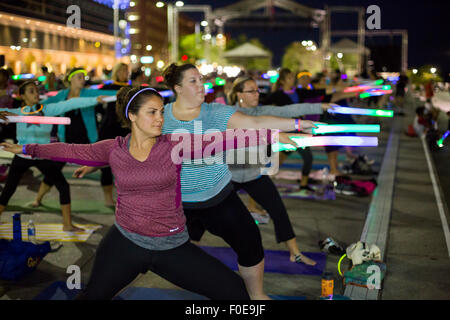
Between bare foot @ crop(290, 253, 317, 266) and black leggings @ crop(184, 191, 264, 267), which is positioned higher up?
black leggings @ crop(184, 191, 264, 267)

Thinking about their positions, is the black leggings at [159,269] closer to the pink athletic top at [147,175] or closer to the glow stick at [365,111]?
the pink athletic top at [147,175]

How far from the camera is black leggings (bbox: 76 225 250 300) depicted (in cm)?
327

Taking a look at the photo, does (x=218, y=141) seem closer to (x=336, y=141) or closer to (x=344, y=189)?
(x=336, y=141)

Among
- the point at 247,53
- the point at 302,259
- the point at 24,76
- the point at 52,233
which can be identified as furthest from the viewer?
the point at 247,53

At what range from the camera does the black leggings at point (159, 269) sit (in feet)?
10.7

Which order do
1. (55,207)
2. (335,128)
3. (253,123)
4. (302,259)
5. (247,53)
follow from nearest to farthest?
(335,128), (253,123), (302,259), (55,207), (247,53)

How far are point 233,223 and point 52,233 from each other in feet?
12.0

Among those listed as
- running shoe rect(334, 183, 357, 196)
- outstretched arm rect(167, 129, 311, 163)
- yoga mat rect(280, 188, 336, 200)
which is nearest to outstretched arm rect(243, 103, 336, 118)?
outstretched arm rect(167, 129, 311, 163)

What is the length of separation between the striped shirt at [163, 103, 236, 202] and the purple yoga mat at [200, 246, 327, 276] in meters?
1.84

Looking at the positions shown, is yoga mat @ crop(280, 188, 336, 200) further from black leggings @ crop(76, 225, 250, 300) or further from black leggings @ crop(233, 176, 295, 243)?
black leggings @ crop(76, 225, 250, 300)

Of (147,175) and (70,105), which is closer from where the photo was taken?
(147,175)

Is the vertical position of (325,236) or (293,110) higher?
(293,110)

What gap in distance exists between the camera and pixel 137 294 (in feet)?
16.6

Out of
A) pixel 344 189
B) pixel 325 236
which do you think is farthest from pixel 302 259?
pixel 344 189
